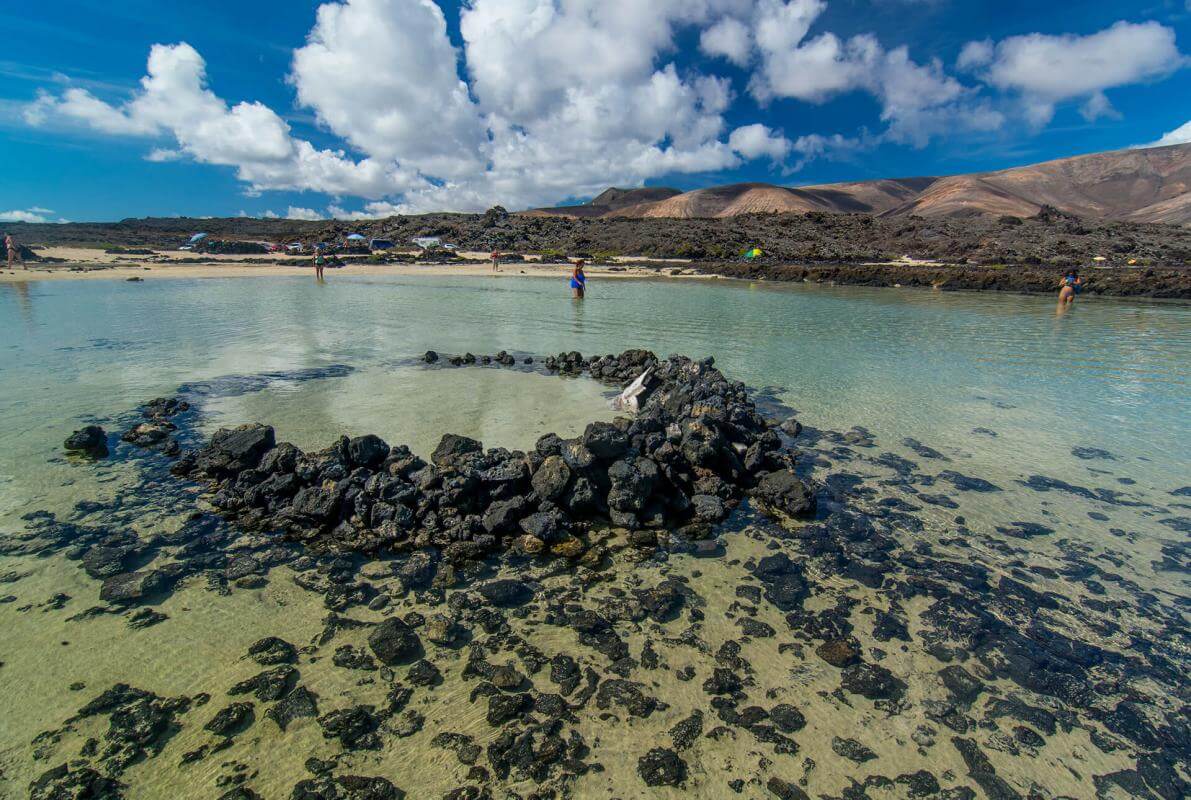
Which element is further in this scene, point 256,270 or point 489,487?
point 256,270

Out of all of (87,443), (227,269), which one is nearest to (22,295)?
(227,269)

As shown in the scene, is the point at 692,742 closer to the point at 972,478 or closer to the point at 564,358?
the point at 972,478

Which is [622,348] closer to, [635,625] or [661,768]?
[635,625]

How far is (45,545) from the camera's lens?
20.6 ft

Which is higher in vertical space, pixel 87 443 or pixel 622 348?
pixel 622 348

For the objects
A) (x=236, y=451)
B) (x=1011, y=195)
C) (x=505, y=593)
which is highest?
(x=1011, y=195)

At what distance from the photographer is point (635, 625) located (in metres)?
5.38

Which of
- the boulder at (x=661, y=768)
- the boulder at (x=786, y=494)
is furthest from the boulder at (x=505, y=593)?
the boulder at (x=786, y=494)

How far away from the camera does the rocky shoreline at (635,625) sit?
3.98 metres

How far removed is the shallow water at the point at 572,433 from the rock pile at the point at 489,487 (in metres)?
0.93

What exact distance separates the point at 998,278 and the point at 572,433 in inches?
2015

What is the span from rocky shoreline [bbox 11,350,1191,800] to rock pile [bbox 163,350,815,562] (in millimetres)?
42

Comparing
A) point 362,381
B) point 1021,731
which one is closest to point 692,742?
point 1021,731

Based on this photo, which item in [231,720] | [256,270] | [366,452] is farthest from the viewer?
[256,270]
